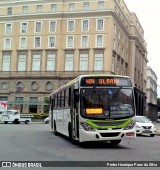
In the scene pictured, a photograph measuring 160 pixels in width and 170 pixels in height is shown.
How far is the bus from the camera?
50.9ft

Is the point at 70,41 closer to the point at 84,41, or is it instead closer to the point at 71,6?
the point at 84,41

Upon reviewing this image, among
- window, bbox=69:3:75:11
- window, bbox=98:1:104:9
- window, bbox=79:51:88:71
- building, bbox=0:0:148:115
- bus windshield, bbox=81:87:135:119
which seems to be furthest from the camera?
window, bbox=69:3:75:11

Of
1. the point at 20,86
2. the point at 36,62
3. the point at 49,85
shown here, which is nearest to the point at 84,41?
the point at 36,62

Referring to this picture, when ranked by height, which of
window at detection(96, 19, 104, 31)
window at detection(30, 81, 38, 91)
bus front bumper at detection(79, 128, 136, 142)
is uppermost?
window at detection(96, 19, 104, 31)

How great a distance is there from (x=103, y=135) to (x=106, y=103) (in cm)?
125

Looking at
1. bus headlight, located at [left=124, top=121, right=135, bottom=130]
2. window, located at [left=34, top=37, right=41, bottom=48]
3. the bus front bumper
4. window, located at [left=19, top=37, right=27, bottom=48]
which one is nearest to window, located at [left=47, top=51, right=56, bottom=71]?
window, located at [left=34, top=37, right=41, bottom=48]

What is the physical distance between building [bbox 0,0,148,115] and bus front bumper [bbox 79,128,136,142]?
64.3 meters

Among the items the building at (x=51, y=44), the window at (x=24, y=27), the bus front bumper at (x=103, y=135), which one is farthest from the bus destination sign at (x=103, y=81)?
the window at (x=24, y=27)

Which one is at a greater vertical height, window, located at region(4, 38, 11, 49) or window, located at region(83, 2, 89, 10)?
window, located at region(83, 2, 89, 10)

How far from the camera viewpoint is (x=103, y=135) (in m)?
15.5

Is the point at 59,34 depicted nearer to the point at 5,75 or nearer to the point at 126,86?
the point at 5,75

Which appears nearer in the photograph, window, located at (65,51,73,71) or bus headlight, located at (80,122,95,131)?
bus headlight, located at (80,122,95,131)

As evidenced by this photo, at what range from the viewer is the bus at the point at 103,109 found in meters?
15.5

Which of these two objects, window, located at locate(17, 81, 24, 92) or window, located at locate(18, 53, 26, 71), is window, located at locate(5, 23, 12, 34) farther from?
window, located at locate(17, 81, 24, 92)
